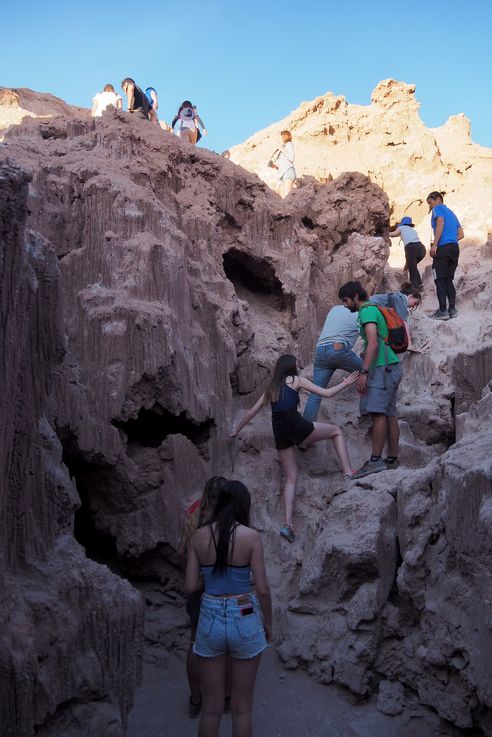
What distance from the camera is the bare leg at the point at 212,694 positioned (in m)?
3.93

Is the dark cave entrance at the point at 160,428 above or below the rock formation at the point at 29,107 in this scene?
below

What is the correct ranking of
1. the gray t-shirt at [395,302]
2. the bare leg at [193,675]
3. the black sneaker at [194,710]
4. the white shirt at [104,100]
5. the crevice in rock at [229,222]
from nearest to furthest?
the bare leg at [193,675], the black sneaker at [194,710], the gray t-shirt at [395,302], the crevice in rock at [229,222], the white shirt at [104,100]

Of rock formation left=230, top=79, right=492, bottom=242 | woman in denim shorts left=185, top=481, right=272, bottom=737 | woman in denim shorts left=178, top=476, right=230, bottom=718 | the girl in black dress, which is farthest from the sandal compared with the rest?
rock formation left=230, top=79, right=492, bottom=242

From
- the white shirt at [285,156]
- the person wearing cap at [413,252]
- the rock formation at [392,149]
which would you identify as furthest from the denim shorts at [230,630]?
the rock formation at [392,149]

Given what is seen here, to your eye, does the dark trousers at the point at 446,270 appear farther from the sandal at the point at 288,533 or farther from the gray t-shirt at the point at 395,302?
the sandal at the point at 288,533

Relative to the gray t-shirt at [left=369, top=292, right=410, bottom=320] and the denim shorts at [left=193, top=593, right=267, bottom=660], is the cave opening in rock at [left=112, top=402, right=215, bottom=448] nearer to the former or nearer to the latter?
the gray t-shirt at [left=369, top=292, right=410, bottom=320]

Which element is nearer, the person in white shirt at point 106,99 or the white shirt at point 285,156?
the person in white shirt at point 106,99

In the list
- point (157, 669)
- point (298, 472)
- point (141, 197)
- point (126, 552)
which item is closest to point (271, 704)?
point (157, 669)

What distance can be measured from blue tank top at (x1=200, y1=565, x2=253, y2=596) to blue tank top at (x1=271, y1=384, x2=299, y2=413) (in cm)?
279

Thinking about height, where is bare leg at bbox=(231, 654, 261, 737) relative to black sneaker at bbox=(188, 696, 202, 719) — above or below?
above

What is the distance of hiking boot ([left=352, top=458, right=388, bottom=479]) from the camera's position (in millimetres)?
6543

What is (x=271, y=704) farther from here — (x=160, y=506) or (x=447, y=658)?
(x=160, y=506)

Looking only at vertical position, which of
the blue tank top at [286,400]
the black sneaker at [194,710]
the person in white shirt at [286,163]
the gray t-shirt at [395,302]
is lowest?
the black sneaker at [194,710]

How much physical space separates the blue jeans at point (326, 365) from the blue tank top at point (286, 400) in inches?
24.6
